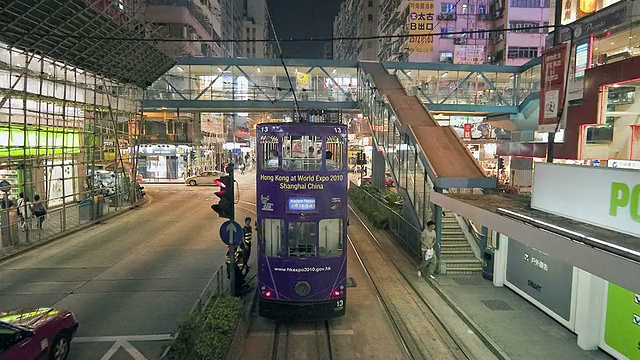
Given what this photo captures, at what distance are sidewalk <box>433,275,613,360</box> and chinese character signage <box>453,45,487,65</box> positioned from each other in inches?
1493

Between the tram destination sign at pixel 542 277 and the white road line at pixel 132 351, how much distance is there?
293 inches

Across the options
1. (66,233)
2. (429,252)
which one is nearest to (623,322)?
(429,252)

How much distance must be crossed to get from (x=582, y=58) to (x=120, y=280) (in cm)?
1632

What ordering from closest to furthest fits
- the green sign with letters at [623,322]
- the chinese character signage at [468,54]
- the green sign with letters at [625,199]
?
the green sign with letters at [625,199], the green sign with letters at [623,322], the chinese character signage at [468,54]

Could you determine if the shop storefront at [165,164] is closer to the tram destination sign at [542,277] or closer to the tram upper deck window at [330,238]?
the tram upper deck window at [330,238]

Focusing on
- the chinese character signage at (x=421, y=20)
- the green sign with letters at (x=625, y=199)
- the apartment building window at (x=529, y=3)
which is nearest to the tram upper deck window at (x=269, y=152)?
the green sign with letters at (x=625, y=199)

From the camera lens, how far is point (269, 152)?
859cm

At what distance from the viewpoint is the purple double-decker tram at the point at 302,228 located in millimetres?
8234

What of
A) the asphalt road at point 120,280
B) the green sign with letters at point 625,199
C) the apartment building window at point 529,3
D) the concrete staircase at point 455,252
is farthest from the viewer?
the apartment building window at point 529,3

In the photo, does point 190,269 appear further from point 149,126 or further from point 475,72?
point 149,126

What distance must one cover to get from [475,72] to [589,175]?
22.5 metres

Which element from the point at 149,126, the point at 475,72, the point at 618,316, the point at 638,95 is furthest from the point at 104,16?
the point at 149,126

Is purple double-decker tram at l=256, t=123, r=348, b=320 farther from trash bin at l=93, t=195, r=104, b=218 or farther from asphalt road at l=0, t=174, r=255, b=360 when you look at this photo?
trash bin at l=93, t=195, r=104, b=218

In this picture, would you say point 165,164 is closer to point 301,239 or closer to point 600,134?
point 600,134
